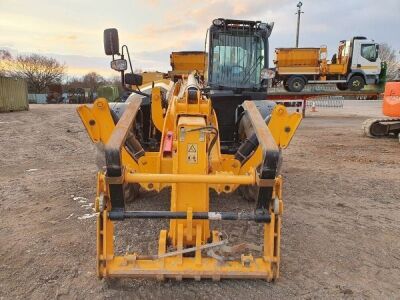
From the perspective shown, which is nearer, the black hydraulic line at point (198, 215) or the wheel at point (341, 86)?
the black hydraulic line at point (198, 215)

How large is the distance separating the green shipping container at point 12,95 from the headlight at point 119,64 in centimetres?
2045

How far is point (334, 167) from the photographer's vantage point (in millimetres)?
7988

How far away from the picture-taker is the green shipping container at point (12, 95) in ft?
73.4

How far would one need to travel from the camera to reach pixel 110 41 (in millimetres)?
4016

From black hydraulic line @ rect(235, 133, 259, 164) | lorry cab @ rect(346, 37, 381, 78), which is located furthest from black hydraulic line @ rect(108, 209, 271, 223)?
lorry cab @ rect(346, 37, 381, 78)

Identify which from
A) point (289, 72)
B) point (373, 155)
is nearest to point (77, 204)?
point (373, 155)

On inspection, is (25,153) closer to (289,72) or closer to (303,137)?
(303,137)

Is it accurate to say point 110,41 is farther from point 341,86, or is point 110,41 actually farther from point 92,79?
point 92,79

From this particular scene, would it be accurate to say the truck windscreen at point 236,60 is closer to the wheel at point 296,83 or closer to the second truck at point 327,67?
the second truck at point 327,67

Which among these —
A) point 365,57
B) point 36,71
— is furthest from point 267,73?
point 36,71

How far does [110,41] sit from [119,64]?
0.27 m

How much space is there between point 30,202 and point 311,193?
387 cm

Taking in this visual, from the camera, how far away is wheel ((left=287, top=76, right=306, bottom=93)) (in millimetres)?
22750

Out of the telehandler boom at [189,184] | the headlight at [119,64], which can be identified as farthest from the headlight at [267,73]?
the headlight at [119,64]
